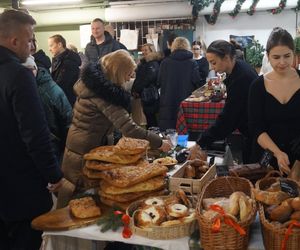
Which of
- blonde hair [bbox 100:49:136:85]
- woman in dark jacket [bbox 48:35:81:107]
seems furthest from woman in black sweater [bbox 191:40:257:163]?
woman in dark jacket [bbox 48:35:81:107]

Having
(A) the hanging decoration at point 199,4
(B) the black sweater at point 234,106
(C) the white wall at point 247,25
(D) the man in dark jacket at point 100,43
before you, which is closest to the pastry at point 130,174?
(B) the black sweater at point 234,106

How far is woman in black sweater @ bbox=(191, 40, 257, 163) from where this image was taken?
7.95 feet

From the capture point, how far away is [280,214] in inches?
49.8

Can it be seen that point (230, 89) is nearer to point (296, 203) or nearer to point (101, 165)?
point (101, 165)

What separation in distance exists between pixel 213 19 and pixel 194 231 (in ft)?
22.5

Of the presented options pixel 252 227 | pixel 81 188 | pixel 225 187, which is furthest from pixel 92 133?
pixel 252 227

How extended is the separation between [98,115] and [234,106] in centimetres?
90

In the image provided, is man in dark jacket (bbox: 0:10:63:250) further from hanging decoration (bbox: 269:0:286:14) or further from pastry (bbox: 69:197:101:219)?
hanging decoration (bbox: 269:0:286:14)

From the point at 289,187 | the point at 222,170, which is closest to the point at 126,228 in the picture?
the point at 222,170

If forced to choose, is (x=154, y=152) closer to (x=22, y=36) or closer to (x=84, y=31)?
(x=22, y=36)

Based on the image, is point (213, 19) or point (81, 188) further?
point (213, 19)

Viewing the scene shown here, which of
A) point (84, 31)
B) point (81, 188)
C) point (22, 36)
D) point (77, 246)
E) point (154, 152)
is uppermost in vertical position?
point (84, 31)

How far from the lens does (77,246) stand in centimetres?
185

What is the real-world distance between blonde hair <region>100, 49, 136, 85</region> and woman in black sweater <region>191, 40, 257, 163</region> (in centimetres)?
60
